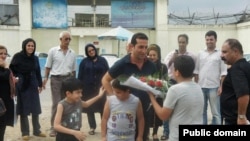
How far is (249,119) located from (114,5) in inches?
1167

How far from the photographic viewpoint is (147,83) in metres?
3.87

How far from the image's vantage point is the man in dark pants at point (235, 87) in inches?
161

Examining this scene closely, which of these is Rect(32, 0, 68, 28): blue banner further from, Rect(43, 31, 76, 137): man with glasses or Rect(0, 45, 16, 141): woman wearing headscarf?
Rect(0, 45, 16, 141): woman wearing headscarf

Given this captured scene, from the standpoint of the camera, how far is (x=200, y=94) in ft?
12.0

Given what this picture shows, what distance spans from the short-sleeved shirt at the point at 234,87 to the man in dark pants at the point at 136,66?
814 mm

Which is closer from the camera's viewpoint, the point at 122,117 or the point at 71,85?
the point at 122,117

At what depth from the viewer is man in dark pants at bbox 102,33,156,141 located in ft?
13.5

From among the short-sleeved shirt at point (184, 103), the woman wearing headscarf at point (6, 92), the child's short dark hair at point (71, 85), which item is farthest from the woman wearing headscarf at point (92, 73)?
the short-sleeved shirt at point (184, 103)

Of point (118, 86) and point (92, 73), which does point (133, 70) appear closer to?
point (118, 86)

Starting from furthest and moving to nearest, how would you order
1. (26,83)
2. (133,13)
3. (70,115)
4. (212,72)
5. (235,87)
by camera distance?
(133,13)
(26,83)
(212,72)
(70,115)
(235,87)

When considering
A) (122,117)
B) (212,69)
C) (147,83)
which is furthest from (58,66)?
(147,83)

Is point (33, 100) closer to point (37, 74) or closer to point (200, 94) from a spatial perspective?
point (37, 74)

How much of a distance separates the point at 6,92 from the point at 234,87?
3.43 metres

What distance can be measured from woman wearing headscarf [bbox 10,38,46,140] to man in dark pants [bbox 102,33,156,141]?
9.93 ft
